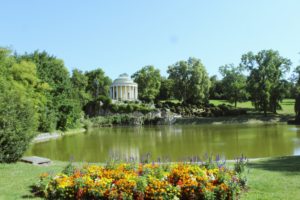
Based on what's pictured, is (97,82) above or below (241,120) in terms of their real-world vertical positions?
above

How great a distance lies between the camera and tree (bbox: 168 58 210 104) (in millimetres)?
67312

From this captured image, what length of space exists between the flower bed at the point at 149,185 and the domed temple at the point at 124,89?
68444 millimetres

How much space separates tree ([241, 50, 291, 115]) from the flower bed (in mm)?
51395

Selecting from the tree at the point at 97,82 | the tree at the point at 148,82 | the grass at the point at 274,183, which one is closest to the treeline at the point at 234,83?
the tree at the point at 148,82

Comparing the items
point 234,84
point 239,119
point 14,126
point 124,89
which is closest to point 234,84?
point 234,84

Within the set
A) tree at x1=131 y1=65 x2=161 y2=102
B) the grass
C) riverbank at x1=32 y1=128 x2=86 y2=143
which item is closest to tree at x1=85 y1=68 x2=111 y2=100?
tree at x1=131 y1=65 x2=161 y2=102

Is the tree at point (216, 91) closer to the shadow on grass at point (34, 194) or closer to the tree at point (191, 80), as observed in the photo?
the tree at point (191, 80)

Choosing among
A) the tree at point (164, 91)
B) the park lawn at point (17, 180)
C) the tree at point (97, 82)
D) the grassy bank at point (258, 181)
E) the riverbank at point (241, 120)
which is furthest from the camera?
the tree at point (164, 91)

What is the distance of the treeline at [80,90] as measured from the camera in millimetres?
13930

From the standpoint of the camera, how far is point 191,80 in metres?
67.9

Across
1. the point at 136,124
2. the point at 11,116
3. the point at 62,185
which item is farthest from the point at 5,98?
the point at 136,124

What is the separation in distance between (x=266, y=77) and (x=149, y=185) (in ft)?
180

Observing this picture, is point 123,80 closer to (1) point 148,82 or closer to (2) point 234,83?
(1) point 148,82

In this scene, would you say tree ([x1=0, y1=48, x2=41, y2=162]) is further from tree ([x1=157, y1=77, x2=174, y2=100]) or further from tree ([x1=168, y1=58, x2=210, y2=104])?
tree ([x1=157, y1=77, x2=174, y2=100])
